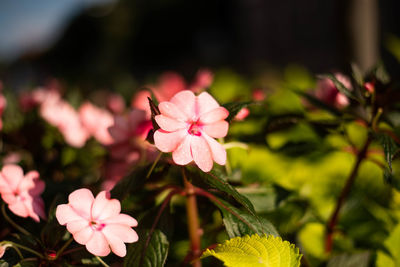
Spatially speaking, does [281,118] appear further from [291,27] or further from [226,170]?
[291,27]

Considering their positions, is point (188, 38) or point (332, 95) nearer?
point (332, 95)

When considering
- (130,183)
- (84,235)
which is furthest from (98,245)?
(130,183)

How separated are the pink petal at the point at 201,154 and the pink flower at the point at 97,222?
0.48 feet

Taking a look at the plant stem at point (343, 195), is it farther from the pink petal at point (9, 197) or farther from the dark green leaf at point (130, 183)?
the pink petal at point (9, 197)

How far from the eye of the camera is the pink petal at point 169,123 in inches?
25.0

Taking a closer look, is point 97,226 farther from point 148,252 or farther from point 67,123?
point 67,123

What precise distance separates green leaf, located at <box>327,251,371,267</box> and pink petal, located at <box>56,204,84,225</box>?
52cm

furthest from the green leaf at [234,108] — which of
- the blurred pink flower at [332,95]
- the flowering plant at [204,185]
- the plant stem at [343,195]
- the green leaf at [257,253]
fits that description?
the blurred pink flower at [332,95]

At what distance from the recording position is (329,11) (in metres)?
10.1

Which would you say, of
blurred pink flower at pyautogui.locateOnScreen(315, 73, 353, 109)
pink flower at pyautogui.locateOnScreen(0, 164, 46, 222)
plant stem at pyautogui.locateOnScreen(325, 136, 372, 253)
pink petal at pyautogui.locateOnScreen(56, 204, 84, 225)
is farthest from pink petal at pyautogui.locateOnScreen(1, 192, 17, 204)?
blurred pink flower at pyautogui.locateOnScreen(315, 73, 353, 109)

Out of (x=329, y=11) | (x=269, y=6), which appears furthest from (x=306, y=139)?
(x=269, y=6)

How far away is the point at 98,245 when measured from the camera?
63 cm

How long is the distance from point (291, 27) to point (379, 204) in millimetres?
10596

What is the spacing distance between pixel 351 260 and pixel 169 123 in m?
0.49
